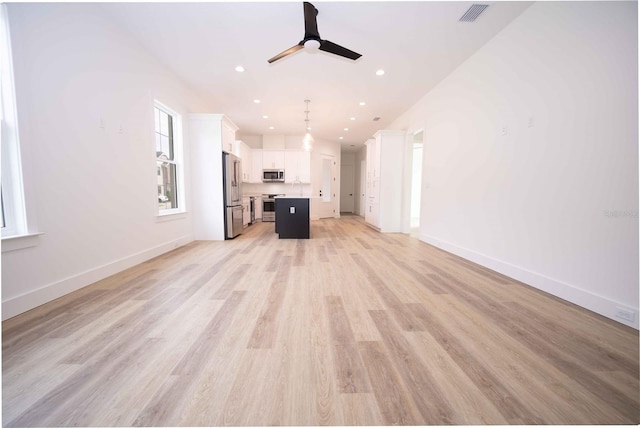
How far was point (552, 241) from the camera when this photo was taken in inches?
93.3

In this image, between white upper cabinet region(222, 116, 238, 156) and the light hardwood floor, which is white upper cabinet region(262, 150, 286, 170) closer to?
white upper cabinet region(222, 116, 238, 156)

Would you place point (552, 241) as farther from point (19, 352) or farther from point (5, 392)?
point (19, 352)

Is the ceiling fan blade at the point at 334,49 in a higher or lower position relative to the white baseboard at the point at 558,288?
higher

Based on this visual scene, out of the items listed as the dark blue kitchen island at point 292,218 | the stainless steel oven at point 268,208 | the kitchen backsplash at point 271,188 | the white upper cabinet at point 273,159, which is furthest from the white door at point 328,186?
the dark blue kitchen island at point 292,218

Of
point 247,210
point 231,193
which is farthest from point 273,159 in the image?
point 231,193

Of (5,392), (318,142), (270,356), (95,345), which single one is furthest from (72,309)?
(318,142)

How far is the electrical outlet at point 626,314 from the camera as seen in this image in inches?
69.0

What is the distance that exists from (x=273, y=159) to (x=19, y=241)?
6.58m

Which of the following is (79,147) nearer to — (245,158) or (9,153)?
(9,153)

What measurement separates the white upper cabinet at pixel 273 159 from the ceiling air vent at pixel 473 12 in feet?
20.2

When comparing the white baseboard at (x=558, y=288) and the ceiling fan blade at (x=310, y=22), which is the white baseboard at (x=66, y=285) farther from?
the white baseboard at (x=558, y=288)

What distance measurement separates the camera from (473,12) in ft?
8.44

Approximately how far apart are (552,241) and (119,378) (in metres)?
3.70

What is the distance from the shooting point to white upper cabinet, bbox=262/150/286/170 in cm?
802
